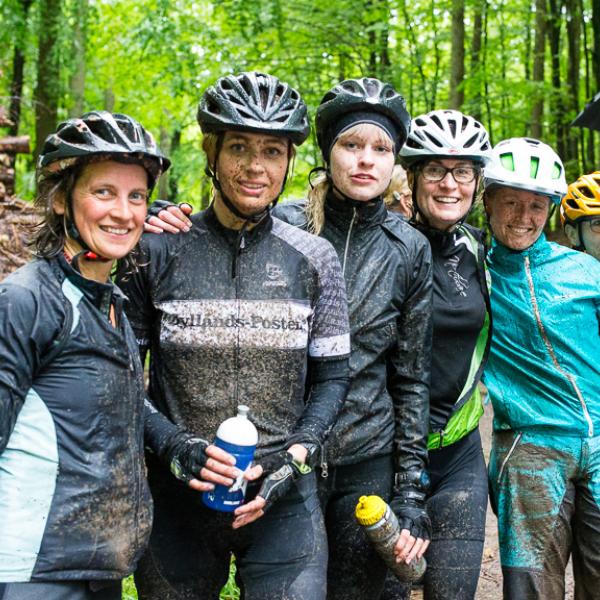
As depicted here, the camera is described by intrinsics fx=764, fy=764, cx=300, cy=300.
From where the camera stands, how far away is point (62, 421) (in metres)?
2.43

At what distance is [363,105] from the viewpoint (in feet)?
12.2

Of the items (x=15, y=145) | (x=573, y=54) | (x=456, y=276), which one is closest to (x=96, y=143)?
(x=456, y=276)

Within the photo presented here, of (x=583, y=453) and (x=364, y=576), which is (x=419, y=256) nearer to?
(x=583, y=453)

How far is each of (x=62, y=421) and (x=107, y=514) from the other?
14.0 inches

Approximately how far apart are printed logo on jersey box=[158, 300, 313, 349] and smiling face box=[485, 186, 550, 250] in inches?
63.7

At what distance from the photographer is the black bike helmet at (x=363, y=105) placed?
3721 mm

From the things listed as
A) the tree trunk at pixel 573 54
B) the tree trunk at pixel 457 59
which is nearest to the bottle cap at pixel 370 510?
the tree trunk at pixel 457 59

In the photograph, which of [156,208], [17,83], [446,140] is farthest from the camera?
[17,83]

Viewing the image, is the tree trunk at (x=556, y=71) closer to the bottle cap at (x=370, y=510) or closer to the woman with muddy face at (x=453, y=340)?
A: the woman with muddy face at (x=453, y=340)

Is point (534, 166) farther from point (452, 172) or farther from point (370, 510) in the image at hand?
point (370, 510)

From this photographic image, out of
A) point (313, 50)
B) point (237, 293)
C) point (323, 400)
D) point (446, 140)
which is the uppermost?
point (313, 50)

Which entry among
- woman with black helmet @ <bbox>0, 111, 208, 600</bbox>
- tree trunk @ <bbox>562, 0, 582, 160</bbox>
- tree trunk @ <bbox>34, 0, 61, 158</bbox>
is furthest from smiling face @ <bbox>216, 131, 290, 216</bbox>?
tree trunk @ <bbox>562, 0, 582, 160</bbox>

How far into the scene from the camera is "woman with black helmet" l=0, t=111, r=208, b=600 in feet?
7.68

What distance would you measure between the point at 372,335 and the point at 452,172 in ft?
3.66
